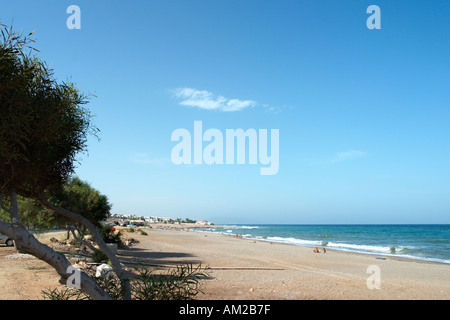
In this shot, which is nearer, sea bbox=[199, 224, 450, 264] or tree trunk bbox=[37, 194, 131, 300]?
tree trunk bbox=[37, 194, 131, 300]

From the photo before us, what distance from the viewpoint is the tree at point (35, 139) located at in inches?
215

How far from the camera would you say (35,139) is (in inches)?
280

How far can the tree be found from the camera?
5473 mm

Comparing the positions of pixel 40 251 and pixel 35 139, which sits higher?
pixel 35 139

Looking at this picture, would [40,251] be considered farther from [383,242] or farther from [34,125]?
[383,242]

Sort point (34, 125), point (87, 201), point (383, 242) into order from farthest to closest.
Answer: point (383, 242), point (87, 201), point (34, 125)

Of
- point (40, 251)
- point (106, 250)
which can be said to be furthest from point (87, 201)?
point (40, 251)

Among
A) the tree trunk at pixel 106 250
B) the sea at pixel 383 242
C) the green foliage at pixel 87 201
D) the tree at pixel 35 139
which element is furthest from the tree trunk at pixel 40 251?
the sea at pixel 383 242

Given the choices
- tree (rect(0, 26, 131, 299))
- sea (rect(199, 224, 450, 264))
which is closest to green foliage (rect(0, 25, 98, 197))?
tree (rect(0, 26, 131, 299))

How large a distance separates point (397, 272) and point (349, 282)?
752 centimetres

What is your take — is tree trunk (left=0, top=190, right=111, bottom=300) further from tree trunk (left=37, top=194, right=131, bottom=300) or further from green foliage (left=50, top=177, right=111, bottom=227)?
green foliage (left=50, top=177, right=111, bottom=227)

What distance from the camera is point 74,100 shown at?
8.21 m

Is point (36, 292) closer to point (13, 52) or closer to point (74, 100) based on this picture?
point (74, 100)
